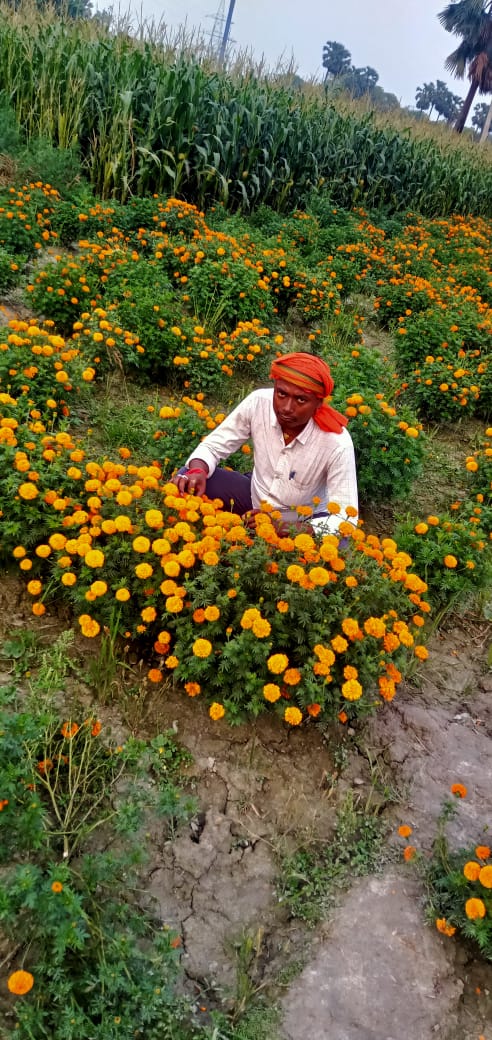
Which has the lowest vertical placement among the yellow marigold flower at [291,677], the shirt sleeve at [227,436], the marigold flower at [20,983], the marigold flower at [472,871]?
the marigold flower at [20,983]

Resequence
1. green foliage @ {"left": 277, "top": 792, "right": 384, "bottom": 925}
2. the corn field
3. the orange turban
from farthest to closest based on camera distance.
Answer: the corn field < the orange turban < green foliage @ {"left": 277, "top": 792, "right": 384, "bottom": 925}

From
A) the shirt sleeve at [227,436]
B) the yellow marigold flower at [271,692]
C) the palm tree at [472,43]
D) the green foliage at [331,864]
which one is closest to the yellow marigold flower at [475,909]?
the green foliage at [331,864]

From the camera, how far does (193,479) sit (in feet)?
10.0

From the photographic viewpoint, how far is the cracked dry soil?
1879mm

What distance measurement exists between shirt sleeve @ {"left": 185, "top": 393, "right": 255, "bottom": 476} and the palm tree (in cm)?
4238

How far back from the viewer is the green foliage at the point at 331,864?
209 centimetres

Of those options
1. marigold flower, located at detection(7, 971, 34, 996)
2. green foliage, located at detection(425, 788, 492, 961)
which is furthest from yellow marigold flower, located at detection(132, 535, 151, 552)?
green foliage, located at detection(425, 788, 492, 961)

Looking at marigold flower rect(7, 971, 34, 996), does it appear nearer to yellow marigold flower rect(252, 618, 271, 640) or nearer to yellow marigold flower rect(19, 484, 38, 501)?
yellow marigold flower rect(252, 618, 271, 640)

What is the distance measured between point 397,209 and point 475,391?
7.85m

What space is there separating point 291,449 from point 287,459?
55mm

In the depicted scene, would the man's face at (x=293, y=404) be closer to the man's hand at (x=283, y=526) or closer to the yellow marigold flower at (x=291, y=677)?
the man's hand at (x=283, y=526)

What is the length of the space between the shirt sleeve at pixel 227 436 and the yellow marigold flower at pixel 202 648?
3.90 ft

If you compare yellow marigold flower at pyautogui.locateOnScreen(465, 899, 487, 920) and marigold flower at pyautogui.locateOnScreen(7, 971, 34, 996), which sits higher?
yellow marigold flower at pyautogui.locateOnScreen(465, 899, 487, 920)

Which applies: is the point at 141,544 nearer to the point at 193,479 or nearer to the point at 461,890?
the point at 193,479
